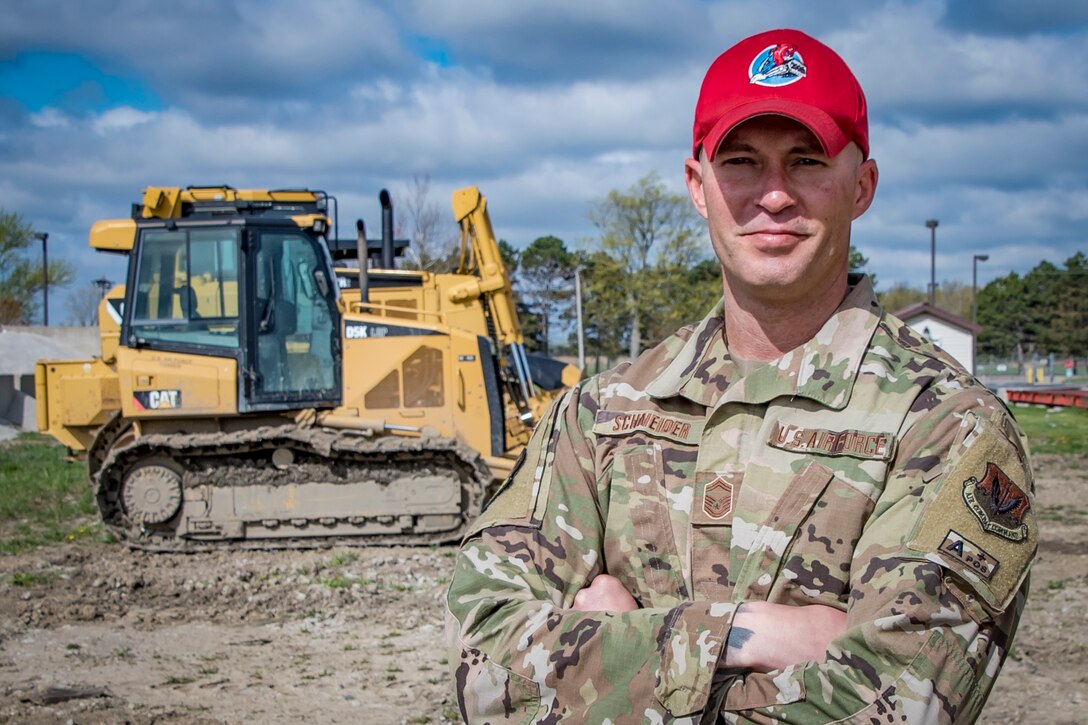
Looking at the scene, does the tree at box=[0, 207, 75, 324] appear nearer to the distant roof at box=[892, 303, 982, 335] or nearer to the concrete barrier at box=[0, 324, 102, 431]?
the concrete barrier at box=[0, 324, 102, 431]

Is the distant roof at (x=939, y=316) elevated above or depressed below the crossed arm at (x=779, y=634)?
above

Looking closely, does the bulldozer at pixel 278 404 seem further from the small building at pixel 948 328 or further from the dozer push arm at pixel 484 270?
the small building at pixel 948 328

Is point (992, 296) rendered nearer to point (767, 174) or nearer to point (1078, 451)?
point (1078, 451)

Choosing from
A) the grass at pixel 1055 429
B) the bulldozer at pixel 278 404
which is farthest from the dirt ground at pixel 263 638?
the grass at pixel 1055 429

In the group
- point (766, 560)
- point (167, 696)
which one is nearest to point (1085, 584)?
point (167, 696)

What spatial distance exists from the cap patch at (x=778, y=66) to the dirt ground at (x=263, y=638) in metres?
3.87

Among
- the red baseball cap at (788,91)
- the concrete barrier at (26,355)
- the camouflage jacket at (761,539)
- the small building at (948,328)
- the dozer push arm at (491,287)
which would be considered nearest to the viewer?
the camouflage jacket at (761,539)

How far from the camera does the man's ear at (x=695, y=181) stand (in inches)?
84.0

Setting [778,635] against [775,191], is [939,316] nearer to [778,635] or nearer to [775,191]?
[775,191]

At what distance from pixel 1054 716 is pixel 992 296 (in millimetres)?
69952

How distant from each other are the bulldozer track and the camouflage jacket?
702 cm

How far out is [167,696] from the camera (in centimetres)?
550

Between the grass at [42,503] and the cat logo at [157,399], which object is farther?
the grass at [42,503]

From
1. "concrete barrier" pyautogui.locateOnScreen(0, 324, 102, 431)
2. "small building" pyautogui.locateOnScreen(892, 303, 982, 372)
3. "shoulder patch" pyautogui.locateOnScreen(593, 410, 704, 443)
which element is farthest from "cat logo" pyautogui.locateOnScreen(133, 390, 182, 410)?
"small building" pyautogui.locateOnScreen(892, 303, 982, 372)
